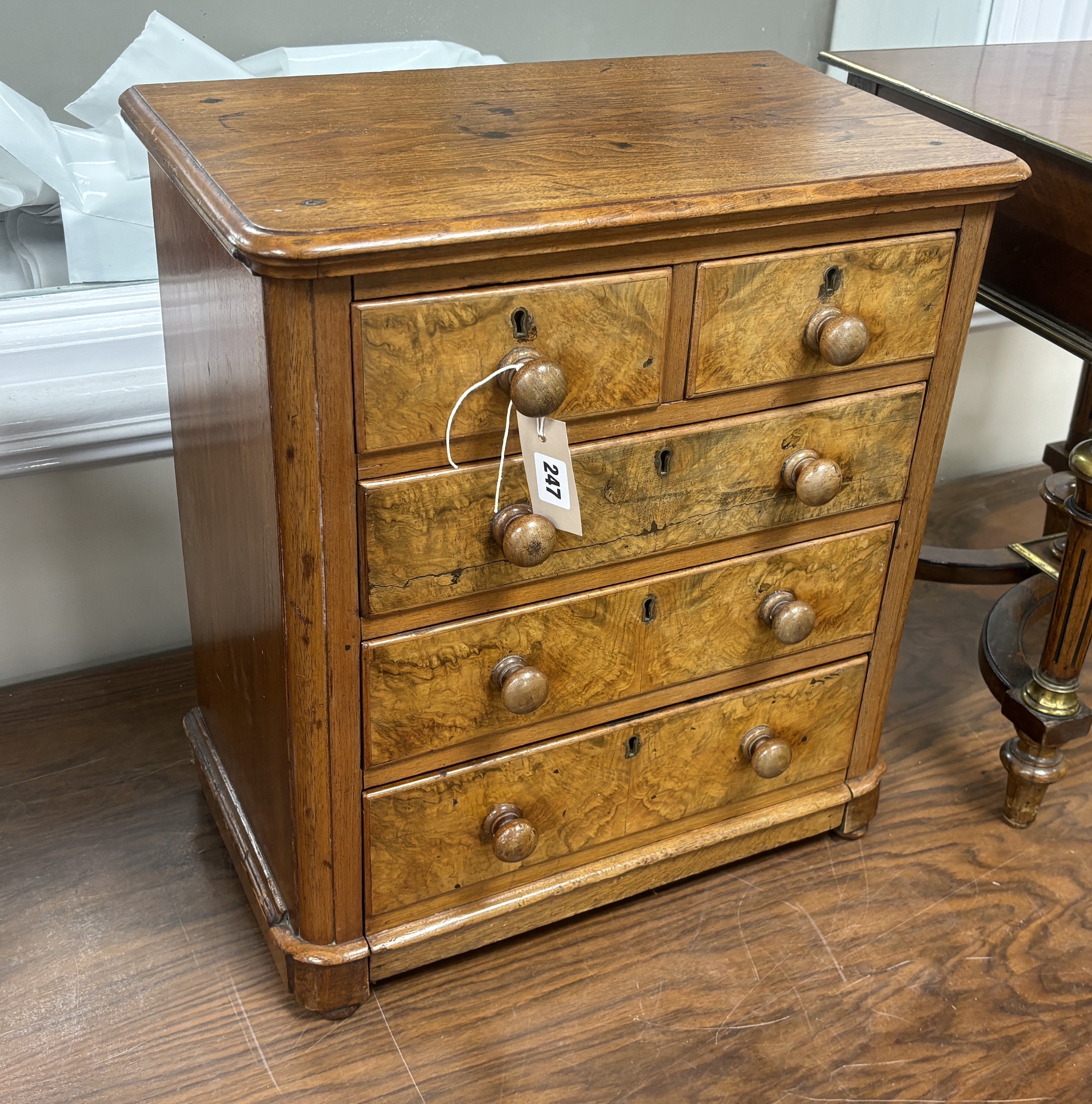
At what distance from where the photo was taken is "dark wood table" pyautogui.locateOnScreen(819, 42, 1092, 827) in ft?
4.18

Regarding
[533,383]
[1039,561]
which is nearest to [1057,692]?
[1039,561]

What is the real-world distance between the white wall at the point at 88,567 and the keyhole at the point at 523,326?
0.82 meters

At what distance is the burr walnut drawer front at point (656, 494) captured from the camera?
0.99m

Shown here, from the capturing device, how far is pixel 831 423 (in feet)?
3.72

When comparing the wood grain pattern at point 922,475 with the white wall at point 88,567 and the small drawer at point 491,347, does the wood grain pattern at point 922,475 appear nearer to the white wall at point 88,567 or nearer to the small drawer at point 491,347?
the small drawer at point 491,347

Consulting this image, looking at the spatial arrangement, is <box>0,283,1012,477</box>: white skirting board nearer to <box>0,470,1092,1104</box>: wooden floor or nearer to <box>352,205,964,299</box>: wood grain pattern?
<box>0,470,1092,1104</box>: wooden floor

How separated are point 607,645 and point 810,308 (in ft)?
1.13

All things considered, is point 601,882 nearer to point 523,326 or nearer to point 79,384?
point 523,326

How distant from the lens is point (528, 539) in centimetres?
99

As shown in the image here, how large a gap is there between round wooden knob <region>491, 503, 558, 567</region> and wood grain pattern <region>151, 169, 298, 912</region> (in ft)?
0.59

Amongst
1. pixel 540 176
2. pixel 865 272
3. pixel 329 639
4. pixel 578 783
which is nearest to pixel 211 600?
pixel 329 639

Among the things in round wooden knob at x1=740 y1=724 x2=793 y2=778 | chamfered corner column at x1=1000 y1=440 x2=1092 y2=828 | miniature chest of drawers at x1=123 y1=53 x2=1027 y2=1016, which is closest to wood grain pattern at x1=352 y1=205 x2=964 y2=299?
miniature chest of drawers at x1=123 y1=53 x2=1027 y2=1016

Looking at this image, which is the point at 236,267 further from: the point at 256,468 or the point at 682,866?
the point at 682,866

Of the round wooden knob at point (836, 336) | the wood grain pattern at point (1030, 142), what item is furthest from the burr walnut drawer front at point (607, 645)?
the wood grain pattern at point (1030, 142)
